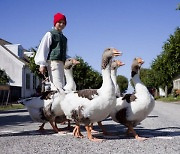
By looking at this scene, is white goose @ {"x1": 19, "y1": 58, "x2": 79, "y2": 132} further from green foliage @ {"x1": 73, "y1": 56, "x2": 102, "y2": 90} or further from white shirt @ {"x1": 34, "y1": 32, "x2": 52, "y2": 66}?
green foliage @ {"x1": 73, "y1": 56, "x2": 102, "y2": 90}

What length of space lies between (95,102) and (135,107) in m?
0.86

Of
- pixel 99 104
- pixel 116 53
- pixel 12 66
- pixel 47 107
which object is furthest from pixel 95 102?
pixel 12 66

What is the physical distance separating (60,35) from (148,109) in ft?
8.76

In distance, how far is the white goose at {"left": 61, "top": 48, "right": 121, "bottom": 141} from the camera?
18.6ft

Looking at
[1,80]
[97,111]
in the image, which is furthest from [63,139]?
[1,80]

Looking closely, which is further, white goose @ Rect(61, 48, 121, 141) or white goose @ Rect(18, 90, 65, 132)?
white goose @ Rect(18, 90, 65, 132)

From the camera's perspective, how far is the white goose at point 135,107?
237 inches

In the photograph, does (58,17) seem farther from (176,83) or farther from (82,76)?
(176,83)

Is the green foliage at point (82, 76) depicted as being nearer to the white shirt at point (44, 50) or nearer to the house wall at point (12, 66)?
the house wall at point (12, 66)

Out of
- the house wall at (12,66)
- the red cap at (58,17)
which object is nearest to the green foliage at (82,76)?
the house wall at (12,66)

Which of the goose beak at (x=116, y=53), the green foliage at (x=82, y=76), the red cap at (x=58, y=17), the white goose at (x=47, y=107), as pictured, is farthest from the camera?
the green foliage at (x=82, y=76)

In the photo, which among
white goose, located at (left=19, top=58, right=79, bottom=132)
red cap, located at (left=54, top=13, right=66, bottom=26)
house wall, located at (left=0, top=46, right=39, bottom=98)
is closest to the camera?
white goose, located at (left=19, top=58, right=79, bottom=132)

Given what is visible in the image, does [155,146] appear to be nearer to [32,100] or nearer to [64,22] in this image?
[32,100]

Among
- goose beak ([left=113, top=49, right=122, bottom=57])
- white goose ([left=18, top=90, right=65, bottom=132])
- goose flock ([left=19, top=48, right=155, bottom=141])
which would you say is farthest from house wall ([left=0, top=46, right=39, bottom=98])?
goose beak ([left=113, top=49, right=122, bottom=57])
